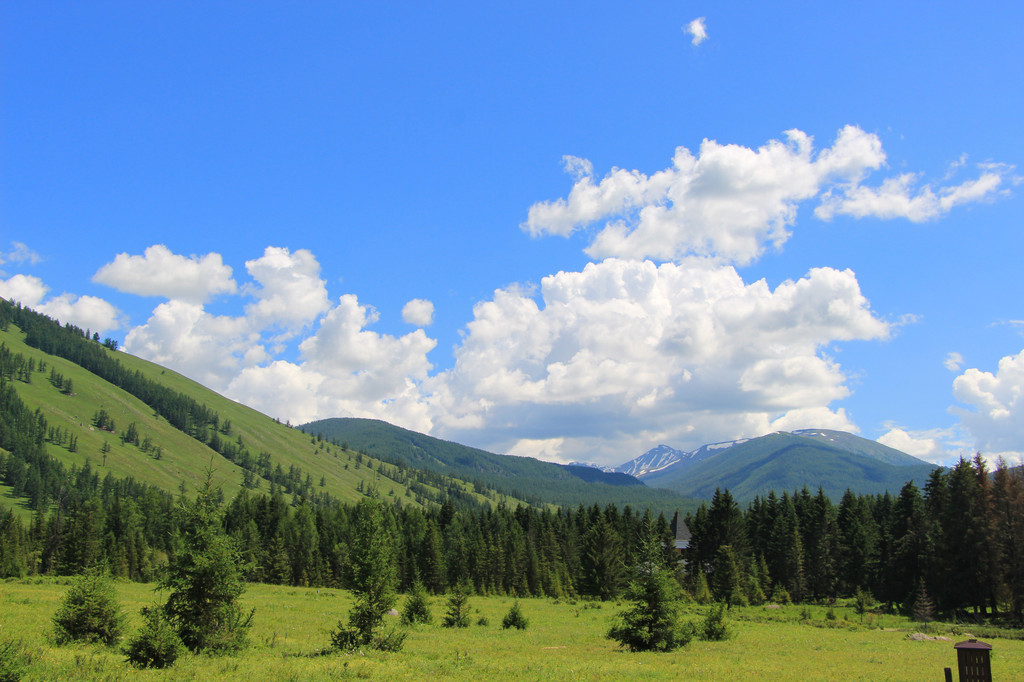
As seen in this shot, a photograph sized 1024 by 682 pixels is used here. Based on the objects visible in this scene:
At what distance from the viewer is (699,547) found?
321 feet

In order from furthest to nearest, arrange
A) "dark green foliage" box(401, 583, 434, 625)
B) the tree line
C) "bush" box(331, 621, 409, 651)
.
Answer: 1. the tree line
2. "dark green foliage" box(401, 583, 434, 625)
3. "bush" box(331, 621, 409, 651)

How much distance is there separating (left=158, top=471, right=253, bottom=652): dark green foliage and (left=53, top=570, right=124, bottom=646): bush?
6107mm

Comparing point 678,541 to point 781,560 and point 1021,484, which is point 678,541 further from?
point 1021,484

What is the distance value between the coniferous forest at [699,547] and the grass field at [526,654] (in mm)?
8802

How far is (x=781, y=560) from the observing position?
89812 millimetres

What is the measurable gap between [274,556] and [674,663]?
297 ft

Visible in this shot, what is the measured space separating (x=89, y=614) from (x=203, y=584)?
27.3 ft

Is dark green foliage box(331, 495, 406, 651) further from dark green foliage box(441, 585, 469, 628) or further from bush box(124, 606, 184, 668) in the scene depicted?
dark green foliage box(441, 585, 469, 628)

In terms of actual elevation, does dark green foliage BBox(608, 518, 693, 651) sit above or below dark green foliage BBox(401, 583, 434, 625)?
above

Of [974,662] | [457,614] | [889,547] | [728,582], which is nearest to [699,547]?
[728,582]

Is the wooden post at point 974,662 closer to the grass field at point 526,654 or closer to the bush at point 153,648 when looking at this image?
the grass field at point 526,654

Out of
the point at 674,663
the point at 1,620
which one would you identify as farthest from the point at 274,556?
the point at 674,663

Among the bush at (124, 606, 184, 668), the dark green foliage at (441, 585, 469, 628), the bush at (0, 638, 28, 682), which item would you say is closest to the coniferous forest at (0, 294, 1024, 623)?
the dark green foliage at (441, 585, 469, 628)

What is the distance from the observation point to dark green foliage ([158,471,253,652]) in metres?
28.5
